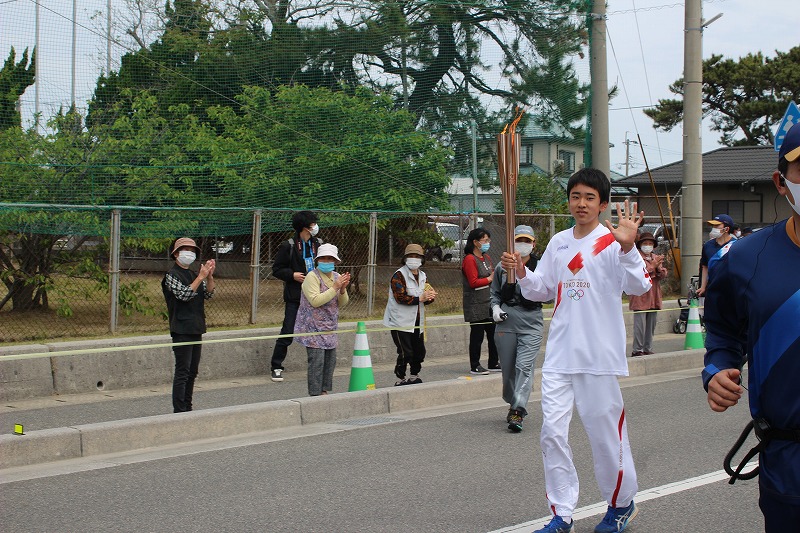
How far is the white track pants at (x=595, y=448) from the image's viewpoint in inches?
207

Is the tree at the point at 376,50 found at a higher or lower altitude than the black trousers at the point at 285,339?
higher

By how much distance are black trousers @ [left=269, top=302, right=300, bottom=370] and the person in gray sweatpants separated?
3.41 m

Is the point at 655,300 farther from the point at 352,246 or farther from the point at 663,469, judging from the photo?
the point at 663,469

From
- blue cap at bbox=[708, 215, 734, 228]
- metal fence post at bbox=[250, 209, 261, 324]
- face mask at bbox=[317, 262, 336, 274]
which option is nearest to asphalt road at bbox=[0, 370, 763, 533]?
face mask at bbox=[317, 262, 336, 274]

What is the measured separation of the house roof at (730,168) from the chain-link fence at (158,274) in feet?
66.2

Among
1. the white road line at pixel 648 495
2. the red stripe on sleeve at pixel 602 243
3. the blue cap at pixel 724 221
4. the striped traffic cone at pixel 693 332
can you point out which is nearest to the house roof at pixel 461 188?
the striped traffic cone at pixel 693 332

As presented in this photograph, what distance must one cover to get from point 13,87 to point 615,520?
10877mm

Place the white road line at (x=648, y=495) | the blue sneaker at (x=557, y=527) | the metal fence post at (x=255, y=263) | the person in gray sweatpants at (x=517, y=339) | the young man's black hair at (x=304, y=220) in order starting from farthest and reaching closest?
1. the metal fence post at (x=255, y=263)
2. the young man's black hair at (x=304, y=220)
3. the person in gray sweatpants at (x=517, y=339)
4. the white road line at (x=648, y=495)
5. the blue sneaker at (x=557, y=527)

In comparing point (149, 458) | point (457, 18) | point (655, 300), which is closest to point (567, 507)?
point (149, 458)

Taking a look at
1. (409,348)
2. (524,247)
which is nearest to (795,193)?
(524,247)

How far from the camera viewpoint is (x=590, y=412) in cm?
536

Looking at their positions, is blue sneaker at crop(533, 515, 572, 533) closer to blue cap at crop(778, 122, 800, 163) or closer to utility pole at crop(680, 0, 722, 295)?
blue cap at crop(778, 122, 800, 163)

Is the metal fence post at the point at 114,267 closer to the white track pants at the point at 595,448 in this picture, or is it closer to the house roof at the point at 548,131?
the white track pants at the point at 595,448

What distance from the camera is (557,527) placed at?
17.0 feet
